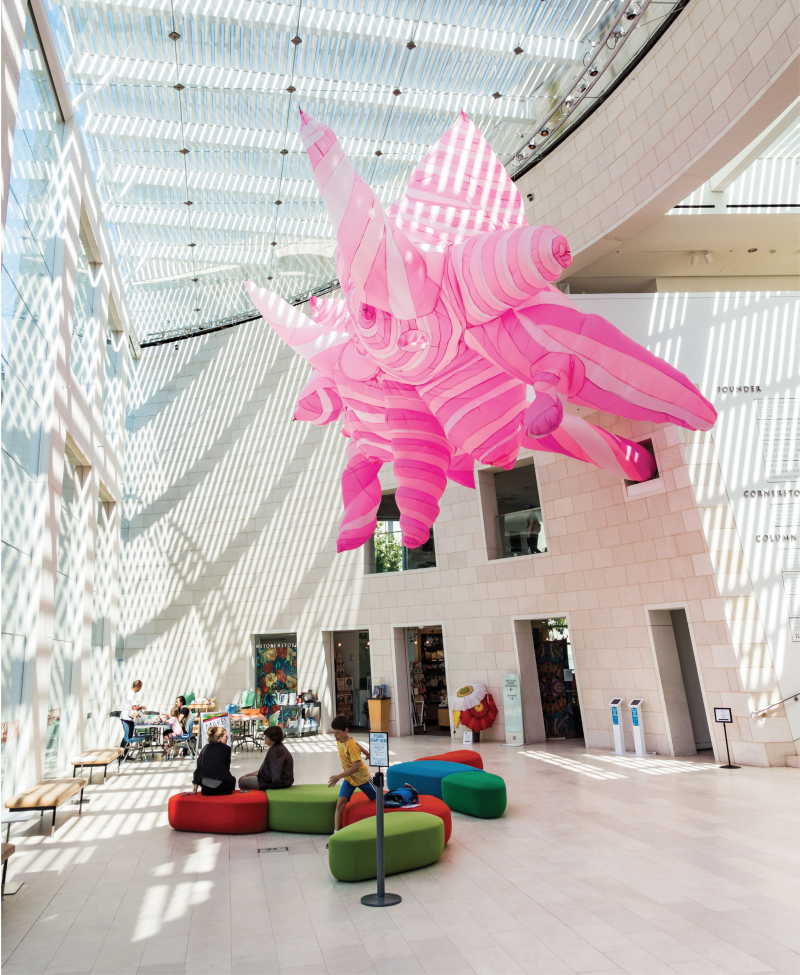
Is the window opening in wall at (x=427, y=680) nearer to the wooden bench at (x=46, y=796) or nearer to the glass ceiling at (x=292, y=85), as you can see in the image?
the wooden bench at (x=46, y=796)

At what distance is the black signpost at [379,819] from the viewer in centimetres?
503

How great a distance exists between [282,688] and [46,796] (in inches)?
419

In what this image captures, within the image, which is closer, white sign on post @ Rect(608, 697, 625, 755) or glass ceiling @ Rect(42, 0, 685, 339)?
glass ceiling @ Rect(42, 0, 685, 339)

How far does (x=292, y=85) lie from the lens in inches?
447

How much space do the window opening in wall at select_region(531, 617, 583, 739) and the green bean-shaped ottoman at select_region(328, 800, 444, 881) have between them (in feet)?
29.8

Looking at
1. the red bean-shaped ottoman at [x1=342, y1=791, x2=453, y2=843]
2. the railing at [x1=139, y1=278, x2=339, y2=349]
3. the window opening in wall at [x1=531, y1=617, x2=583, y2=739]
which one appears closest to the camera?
the red bean-shaped ottoman at [x1=342, y1=791, x2=453, y2=843]

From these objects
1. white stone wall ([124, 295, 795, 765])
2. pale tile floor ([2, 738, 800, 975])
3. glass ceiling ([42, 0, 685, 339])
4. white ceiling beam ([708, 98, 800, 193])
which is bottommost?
pale tile floor ([2, 738, 800, 975])

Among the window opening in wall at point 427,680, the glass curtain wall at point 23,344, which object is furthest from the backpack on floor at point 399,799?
the window opening in wall at point 427,680

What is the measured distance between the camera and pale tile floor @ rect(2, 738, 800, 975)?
4141mm

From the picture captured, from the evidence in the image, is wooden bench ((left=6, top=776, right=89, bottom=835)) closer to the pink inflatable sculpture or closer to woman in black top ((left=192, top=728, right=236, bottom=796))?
woman in black top ((left=192, top=728, right=236, bottom=796))

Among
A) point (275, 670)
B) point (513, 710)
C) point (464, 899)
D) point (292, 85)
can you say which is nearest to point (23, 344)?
point (292, 85)

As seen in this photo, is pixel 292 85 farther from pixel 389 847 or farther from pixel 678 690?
pixel 678 690

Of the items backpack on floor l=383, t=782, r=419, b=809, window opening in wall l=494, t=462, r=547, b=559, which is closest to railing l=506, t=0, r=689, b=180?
window opening in wall l=494, t=462, r=547, b=559

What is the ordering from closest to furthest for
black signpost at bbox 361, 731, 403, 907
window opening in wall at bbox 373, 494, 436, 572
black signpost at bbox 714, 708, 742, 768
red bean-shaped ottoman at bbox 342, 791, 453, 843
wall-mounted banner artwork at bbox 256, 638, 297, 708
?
black signpost at bbox 361, 731, 403, 907 → red bean-shaped ottoman at bbox 342, 791, 453, 843 → black signpost at bbox 714, 708, 742, 768 → window opening in wall at bbox 373, 494, 436, 572 → wall-mounted banner artwork at bbox 256, 638, 297, 708
